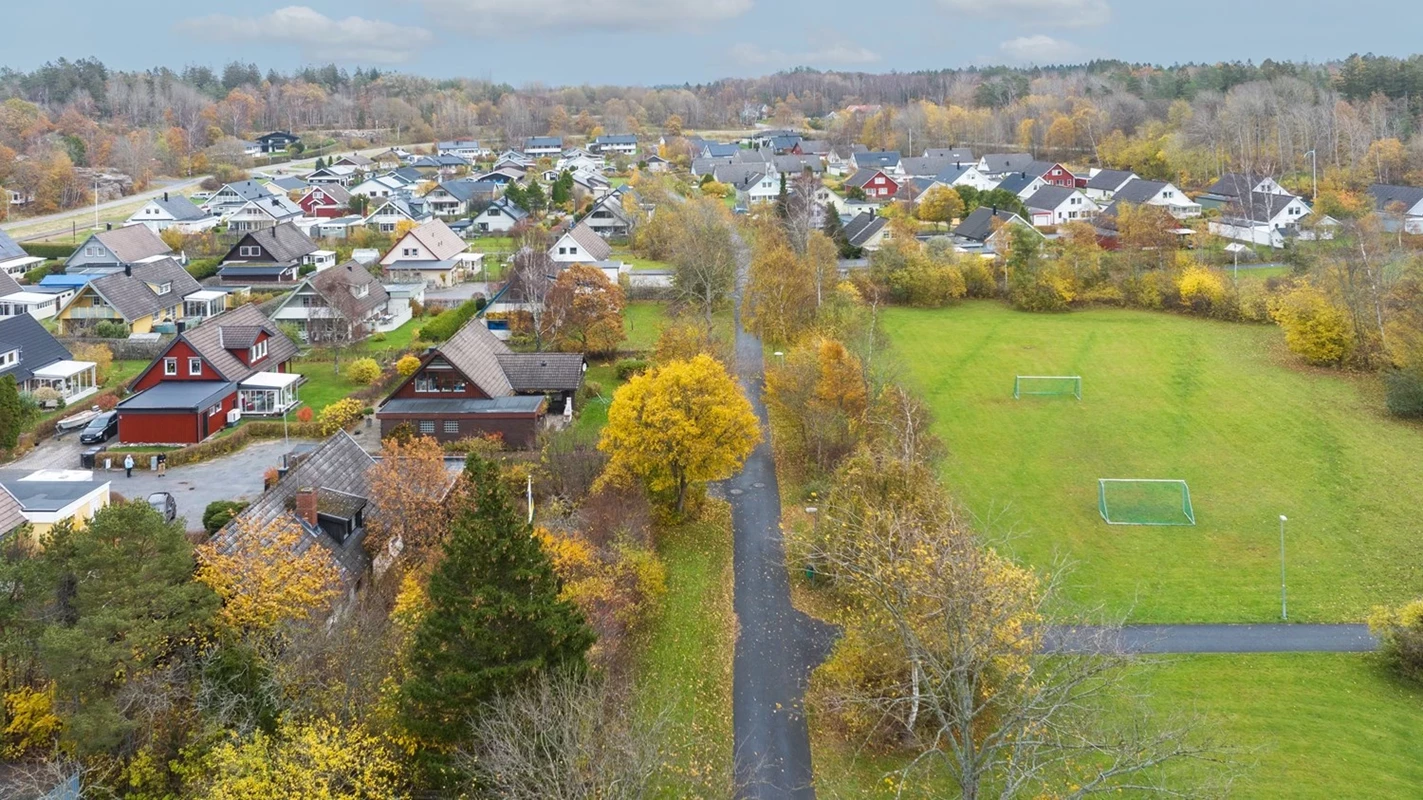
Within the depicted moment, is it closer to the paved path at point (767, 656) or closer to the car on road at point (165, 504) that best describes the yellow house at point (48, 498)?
the car on road at point (165, 504)

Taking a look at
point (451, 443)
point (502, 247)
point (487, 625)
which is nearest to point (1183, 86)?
point (502, 247)

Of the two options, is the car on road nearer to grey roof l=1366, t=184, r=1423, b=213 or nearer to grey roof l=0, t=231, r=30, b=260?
grey roof l=0, t=231, r=30, b=260

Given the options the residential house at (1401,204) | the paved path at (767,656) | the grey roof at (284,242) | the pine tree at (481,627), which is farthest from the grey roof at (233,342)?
the residential house at (1401,204)

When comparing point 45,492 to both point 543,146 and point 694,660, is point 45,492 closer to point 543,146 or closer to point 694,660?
point 694,660

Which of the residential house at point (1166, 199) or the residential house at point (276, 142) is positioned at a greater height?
the residential house at point (276, 142)

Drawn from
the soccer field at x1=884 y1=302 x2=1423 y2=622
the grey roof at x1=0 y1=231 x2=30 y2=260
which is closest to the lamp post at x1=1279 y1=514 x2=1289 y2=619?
the soccer field at x1=884 y1=302 x2=1423 y2=622

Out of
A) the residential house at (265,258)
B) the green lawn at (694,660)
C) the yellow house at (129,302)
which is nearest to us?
the green lawn at (694,660)

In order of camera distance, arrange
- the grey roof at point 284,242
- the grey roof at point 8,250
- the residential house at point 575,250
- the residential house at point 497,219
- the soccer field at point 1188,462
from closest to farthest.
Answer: the soccer field at point 1188,462 < the grey roof at point 284,242 < the grey roof at point 8,250 < the residential house at point 575,250 < the residential house at point 497,219
